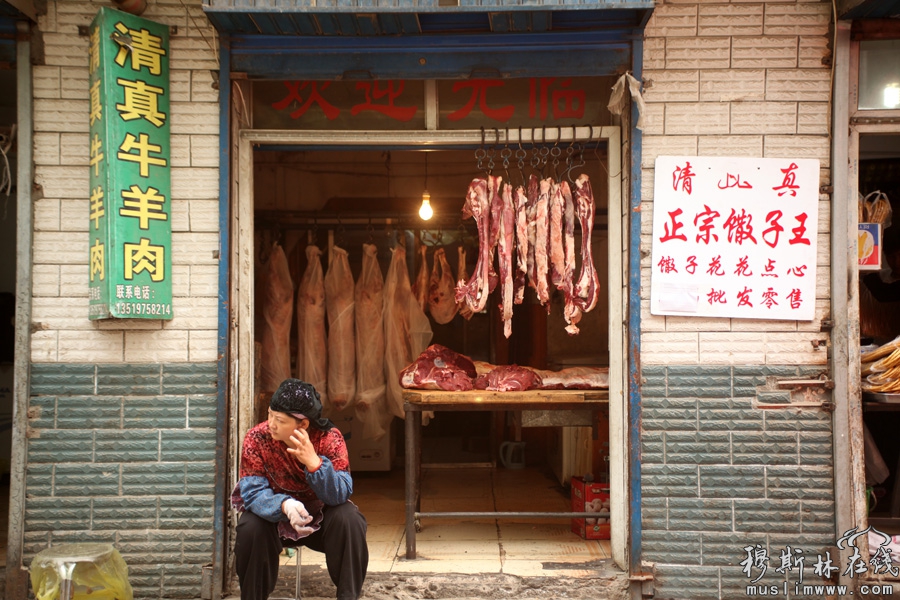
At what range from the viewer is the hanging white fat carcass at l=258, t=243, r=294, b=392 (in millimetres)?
6535

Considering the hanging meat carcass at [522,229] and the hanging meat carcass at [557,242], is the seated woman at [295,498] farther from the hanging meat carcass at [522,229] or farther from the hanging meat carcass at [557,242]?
the hanging meat carcass at [557,242]

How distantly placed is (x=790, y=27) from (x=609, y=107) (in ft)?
4.17

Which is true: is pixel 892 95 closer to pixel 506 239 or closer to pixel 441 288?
pixel 506 239

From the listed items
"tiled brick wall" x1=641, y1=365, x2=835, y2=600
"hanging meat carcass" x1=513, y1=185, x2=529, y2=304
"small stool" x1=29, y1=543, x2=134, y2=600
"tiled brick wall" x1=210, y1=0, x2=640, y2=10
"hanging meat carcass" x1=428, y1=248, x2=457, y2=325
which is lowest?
"small stool" x1=29, y1=543, x2=134, y2=600

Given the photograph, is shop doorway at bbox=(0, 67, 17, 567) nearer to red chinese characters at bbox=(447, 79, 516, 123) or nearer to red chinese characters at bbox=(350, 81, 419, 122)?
red chinese characters at bbox=(350, 81, 419, 122)

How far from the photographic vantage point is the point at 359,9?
3896 millimetres

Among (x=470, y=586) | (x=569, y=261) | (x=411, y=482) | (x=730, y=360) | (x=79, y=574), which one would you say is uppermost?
(x=569, y=261)

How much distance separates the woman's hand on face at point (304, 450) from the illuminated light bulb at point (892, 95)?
4246 millimetres

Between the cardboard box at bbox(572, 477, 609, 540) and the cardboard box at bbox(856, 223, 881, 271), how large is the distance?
96.7 inches

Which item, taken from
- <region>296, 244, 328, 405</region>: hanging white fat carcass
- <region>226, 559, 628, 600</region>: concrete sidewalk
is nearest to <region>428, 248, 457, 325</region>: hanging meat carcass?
<region>296, 244, 328, 405</region>: hanging white fat carcass

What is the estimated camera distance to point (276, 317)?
655 centimetres

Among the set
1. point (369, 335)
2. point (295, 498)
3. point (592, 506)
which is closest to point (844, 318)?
point (592, 506)

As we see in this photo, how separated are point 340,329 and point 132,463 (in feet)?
8.93

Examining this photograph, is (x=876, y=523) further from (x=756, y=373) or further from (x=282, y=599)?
(x=282, y=599)
